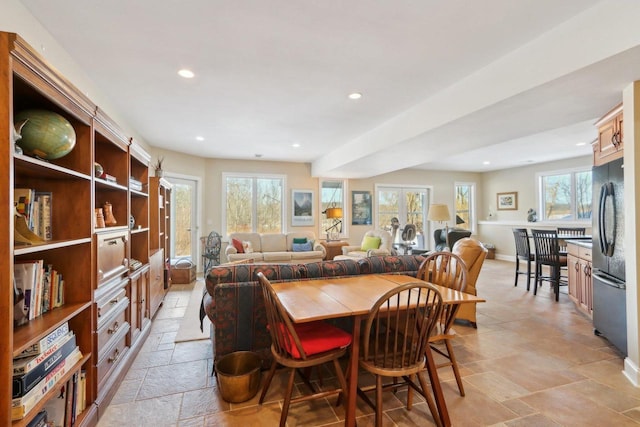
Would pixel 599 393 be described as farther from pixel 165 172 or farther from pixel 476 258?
pixel 165 172

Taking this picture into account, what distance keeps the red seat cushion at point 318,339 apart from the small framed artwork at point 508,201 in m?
8.18

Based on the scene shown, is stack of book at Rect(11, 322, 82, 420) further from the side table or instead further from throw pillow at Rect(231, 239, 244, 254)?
the side table

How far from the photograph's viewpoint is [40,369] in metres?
1.39

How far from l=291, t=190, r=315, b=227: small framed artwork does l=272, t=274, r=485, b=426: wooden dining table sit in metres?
5.12

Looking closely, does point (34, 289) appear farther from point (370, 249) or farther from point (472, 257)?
point (370, 249)

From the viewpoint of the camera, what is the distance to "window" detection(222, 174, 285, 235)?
23.5 ft

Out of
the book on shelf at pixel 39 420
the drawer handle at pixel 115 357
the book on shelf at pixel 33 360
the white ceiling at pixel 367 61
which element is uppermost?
the white ceiling at pixel 367 61

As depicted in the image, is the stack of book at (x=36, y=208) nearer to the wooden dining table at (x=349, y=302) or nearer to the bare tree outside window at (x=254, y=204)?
the wooden dining table at (x=349, y=302)

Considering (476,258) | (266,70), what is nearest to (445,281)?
(476,258)

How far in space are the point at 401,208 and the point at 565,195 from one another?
3.79m

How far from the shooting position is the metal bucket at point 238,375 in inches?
81.0

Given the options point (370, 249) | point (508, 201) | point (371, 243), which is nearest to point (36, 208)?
point (370, 249)

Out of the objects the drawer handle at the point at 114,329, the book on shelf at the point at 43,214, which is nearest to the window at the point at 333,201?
the drawer handle at the point at 114,329

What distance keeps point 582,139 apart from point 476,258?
12.9 ft
